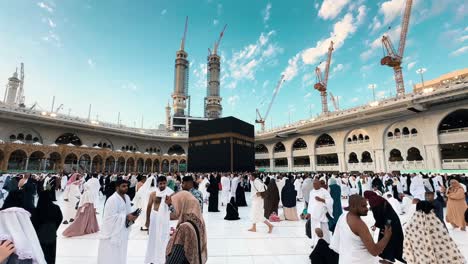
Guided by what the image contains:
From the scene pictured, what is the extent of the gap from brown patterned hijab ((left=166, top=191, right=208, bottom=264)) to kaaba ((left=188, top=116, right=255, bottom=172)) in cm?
1949

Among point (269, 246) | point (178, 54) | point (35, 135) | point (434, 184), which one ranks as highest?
point (178, 54)

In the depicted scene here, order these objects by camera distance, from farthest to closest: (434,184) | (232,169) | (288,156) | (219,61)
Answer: (219,61)
(288,156)
(232,169)
(434,184)

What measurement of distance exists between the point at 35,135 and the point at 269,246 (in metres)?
30.2

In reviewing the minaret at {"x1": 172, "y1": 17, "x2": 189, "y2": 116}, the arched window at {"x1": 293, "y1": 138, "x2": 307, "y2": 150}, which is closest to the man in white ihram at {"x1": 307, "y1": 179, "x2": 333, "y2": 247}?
the arched window at {"x1": 293, "y1": 138, "x2": 307, "y2": 150}

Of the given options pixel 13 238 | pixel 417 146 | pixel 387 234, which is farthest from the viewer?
pixel 417 146

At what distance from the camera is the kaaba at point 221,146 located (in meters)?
21.8

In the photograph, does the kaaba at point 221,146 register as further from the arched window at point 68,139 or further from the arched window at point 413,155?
the arched window at point 68,139

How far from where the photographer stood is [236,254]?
3.67m

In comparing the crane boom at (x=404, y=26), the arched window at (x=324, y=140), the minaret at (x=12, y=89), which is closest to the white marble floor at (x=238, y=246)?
the arched window at (x=324, y=140)

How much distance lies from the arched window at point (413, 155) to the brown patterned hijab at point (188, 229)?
23994 mm

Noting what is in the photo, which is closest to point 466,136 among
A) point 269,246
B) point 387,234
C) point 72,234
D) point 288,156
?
point 288,156

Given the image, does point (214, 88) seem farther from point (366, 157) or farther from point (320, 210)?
point (320, 210)

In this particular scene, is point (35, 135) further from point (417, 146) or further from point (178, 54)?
point (178, 54)

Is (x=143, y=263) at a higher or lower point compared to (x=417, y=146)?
lower
